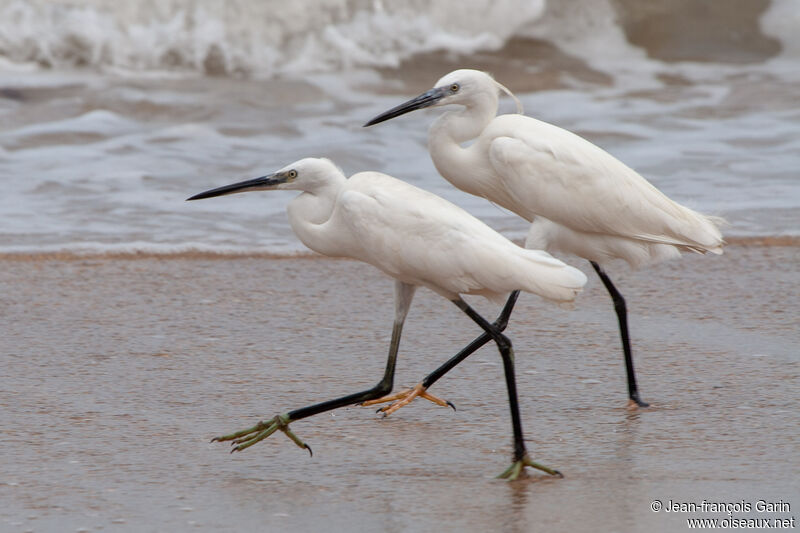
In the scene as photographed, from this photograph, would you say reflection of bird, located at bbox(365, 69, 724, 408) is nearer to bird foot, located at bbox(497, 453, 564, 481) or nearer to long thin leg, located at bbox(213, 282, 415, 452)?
long thin leg, located at bbox(213, 282, 415, 452)

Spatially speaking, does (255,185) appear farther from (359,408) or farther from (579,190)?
(579,190)

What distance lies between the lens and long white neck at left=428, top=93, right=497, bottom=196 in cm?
375

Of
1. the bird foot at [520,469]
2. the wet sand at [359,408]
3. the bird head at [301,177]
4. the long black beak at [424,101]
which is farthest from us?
the long black beak at [424,101]

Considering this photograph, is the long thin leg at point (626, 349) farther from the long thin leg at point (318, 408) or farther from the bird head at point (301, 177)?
the bird head at point (301, 177)

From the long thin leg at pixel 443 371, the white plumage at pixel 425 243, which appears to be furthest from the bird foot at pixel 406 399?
the white plumage at pixel 425 243

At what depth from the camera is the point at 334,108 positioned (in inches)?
376

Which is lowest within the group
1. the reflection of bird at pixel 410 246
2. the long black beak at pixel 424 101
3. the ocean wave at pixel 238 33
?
the reflection of bird at pixel 410 246

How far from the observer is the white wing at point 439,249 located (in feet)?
10.0

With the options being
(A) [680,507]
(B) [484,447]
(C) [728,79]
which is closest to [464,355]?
(B) [484,447]

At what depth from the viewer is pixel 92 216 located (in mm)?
6316

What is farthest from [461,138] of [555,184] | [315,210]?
[315,210]

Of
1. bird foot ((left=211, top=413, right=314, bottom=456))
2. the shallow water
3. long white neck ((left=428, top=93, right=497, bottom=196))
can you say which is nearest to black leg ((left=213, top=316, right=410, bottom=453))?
bird foot ((left=211, top=413, right=314, bottom=456))

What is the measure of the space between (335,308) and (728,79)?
709 cm

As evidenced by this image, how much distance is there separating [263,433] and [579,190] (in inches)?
50.0
